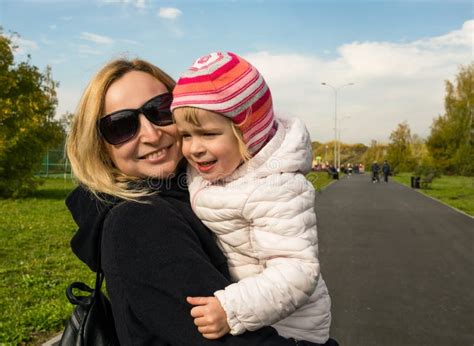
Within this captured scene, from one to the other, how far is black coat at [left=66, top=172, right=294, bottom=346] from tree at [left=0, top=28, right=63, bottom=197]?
17.2 meters

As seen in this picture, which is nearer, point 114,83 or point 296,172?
point 296,172

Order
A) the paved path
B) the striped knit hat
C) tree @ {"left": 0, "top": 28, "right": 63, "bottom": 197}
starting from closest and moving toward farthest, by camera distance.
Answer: the striped knit hat
the paved path
tree @ {"left": 0, "top": 28, "right": 63, "bottom": 197}

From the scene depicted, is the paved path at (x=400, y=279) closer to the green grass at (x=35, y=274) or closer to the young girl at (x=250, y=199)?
the green grass at (x=35, y=274)

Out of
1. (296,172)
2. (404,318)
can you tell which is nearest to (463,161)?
(404,318)

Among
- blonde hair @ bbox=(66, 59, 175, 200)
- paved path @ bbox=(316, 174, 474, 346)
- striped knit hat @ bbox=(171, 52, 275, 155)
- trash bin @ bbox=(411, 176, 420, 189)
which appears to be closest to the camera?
striped knit hat @ bbox=(171, 52, 275, 155)

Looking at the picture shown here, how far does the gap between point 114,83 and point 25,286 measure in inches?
206

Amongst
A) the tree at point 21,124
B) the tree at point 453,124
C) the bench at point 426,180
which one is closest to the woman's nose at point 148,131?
the tree at point 21,124

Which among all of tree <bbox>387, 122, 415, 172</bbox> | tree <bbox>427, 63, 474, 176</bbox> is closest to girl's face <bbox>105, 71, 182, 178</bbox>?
tree <bbox>427, 63, 474, 176</bbox>

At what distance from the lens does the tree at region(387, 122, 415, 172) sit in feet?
230

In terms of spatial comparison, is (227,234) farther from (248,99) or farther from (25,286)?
(25,286)

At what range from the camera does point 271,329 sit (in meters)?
1.46

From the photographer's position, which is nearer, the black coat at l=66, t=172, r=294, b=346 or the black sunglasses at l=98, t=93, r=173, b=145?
the black coat at l=66, t=172, r=294, b=346

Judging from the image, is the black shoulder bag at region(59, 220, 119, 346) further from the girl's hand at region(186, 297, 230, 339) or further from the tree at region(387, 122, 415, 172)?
the tree at region(387, 122, 415, 172)

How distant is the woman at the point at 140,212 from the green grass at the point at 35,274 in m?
3.28
